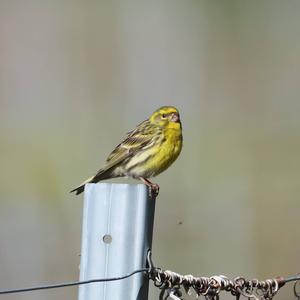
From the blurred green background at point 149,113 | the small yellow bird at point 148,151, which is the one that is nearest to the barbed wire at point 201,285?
the small yellow bird at point 148,151

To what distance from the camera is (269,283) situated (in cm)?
320

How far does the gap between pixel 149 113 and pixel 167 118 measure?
182 cm

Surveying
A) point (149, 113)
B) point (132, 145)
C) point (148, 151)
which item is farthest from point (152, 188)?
point (149, 113)

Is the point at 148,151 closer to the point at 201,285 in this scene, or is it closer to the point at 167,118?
the point at 167,118

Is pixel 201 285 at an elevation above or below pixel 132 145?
below

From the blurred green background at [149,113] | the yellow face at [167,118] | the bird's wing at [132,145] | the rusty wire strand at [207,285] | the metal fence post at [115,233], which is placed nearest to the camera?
the metal fence post at [115,233]

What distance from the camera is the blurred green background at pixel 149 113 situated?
6367 mm

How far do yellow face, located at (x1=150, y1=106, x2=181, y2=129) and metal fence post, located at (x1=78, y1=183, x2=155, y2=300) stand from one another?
7.19ft

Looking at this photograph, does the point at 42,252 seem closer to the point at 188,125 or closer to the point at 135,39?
the point at 188,125

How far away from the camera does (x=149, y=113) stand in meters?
6.82

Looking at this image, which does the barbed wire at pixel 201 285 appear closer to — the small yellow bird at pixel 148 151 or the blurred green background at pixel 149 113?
the small yellow bird at pixel 148 151

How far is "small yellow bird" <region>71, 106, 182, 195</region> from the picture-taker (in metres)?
4.73

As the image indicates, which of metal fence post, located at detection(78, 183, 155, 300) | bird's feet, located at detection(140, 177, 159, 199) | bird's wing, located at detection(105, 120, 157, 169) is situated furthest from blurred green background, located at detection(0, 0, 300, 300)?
metal fence post, located at detection(78, 183, 155, 300)

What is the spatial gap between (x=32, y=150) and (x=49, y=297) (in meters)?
1.50
